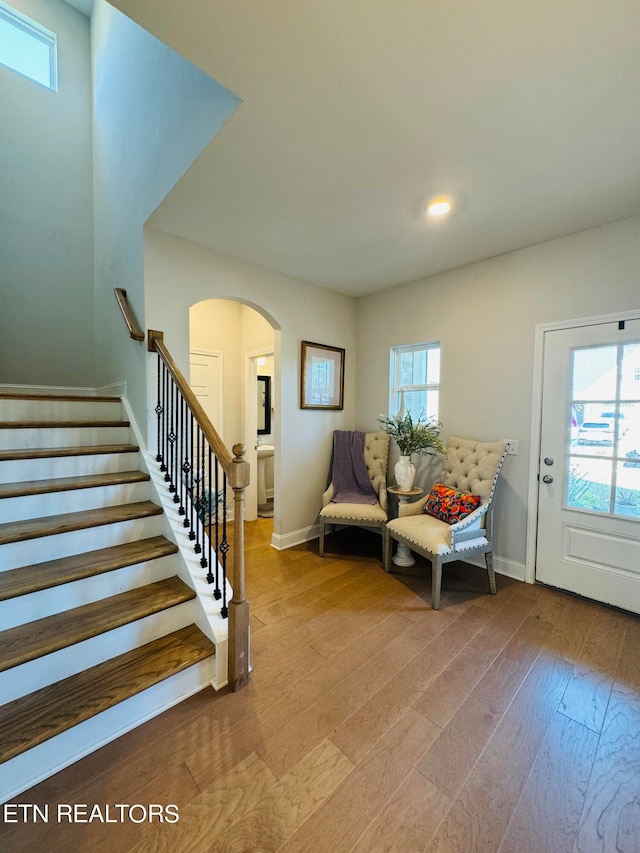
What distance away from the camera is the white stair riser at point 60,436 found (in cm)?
209

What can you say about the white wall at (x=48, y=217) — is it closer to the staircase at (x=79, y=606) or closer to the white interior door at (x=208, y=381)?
the white interior door at (x=208, y=381)

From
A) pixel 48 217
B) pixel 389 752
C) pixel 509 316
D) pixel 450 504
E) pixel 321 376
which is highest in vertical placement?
pixel 48 217

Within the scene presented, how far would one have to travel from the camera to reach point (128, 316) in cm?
245

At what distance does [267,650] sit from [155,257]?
2.65 m

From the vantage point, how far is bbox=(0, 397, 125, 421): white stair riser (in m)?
2.31

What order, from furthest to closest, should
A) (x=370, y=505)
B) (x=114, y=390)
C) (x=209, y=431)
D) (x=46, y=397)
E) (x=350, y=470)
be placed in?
1. (x=350, y=470)
2. (x=370, y=505)
3. (x=114, y=390)
4. (x=46, y=397)
5. (x=209, y=431)

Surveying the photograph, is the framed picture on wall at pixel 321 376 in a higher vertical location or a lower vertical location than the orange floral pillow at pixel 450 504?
higher

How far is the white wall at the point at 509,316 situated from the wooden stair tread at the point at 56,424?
2.70 meters

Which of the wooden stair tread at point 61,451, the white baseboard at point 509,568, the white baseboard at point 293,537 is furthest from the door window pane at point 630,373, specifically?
the wooden stair tread at point 61,451

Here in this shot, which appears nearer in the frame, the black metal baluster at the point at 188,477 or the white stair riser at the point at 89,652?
the white stair riser at the point at 89,652

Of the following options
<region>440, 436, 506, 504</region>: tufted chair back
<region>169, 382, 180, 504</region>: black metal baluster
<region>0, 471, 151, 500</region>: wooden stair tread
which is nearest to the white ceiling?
<region>169, 382, 180, 504</region>: black metal baluster

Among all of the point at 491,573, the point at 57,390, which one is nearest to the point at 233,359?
the point at 57,390

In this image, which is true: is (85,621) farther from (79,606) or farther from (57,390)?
(57,390)

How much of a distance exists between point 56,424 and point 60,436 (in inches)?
3.9
